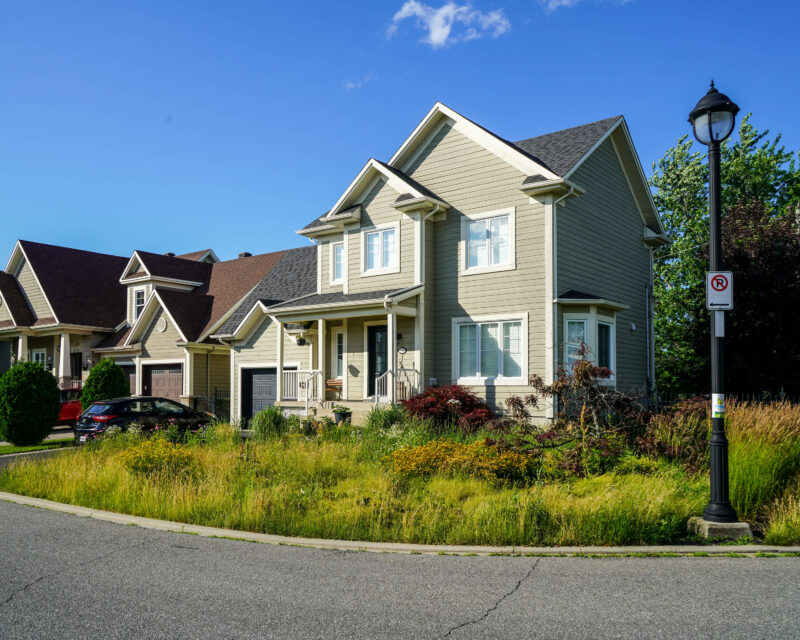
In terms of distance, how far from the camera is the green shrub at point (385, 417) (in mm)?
15555

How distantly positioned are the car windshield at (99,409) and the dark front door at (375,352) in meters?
7.30

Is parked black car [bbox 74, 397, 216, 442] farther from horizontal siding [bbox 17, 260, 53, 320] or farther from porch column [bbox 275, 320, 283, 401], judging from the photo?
horizontal siding [bbox 17, 260, 53, 320]

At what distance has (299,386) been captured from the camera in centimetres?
2058

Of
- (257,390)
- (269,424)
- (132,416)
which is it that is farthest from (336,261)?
(132,416)

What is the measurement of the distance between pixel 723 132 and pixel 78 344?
3113cm

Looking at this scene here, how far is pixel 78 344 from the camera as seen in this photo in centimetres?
3200

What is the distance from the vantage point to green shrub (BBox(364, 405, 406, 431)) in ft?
51.0

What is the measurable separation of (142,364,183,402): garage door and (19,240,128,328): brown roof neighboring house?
16.6 ft

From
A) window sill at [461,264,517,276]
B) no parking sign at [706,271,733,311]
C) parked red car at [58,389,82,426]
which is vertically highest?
window sill at [461,264,517,276]

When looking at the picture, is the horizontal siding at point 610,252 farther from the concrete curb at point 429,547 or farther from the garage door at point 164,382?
the garage door at point 164,382

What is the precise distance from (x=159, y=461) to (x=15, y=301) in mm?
27461

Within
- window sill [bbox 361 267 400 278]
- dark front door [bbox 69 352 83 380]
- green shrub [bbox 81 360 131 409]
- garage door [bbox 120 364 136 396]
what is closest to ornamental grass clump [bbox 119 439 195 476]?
window sill [bbox 361 267 400 278]

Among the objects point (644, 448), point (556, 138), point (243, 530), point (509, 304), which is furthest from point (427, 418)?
point (556, 138)

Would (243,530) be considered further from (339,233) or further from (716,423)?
(339,233)
